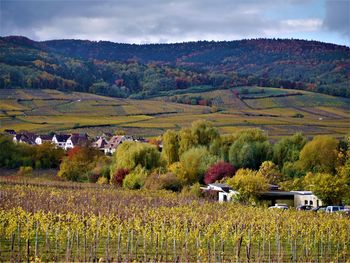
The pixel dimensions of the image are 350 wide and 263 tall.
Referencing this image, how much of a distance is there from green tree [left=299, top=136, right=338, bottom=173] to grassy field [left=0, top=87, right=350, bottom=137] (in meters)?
34.4

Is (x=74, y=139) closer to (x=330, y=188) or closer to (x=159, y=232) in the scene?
(x=330, y=188)

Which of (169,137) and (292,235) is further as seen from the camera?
(169,137)

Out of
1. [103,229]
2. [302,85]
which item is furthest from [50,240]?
[302,85]

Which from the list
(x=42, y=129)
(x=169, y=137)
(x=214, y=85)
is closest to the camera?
(x=169, y=137)

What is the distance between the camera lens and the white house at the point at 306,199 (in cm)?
5803

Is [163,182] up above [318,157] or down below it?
below

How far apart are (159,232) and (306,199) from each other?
81.8 feet

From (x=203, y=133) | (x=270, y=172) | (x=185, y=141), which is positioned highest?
(x=203, y=133)

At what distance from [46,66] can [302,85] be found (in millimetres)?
60053

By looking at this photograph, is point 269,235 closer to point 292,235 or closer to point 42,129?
point 292,235

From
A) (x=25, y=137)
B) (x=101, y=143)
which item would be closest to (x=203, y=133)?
(x=101, y=143)

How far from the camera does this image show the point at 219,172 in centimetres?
6919

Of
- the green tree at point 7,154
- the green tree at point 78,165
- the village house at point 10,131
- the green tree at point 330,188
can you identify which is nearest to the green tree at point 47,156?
the green tree at point 7,154

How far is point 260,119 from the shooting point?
12300cm
